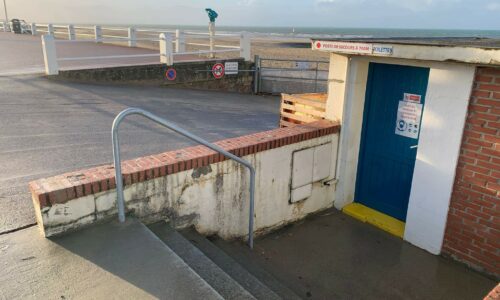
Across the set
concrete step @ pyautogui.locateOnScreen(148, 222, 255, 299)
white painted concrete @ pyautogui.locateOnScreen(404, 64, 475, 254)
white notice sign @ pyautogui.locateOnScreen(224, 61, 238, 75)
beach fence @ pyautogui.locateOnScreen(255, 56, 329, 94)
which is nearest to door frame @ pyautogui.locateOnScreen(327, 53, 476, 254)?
white painted concrete @ pyautogui.locateOnScreen(404, 64, 475, 254)

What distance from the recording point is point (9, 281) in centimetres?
287

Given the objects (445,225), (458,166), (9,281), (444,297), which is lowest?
(444,297)

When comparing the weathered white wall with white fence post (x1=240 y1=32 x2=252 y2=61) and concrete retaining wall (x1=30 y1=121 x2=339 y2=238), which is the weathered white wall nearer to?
concrete retaining wall (x1=30 y1=121 x2=339 y2=238)

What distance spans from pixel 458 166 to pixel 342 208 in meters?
2.08

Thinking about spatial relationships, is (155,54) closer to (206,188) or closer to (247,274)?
(206,188)

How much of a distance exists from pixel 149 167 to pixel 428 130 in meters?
3.50

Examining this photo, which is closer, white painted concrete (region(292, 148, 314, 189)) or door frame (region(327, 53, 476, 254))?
door frame (region(327, 53, 476, 254))

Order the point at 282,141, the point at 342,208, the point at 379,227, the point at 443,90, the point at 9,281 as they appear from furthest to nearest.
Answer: the point at 342,208, the point at 379,227, the point at 282,141, the point at 443,90, the point at 9,281

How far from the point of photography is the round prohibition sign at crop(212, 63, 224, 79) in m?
13.7

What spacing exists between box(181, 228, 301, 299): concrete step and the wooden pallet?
311cm

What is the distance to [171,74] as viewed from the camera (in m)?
12.7

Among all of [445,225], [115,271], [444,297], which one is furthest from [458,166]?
[115,271]

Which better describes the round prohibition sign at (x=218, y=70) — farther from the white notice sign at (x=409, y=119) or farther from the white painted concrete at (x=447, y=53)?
the white painted concrete at (x=447, y=53)

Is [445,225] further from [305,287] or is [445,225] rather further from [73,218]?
[73,218]
